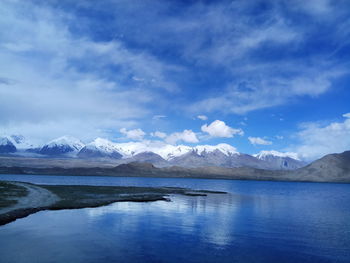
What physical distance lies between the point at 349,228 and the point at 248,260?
2639 centimetres

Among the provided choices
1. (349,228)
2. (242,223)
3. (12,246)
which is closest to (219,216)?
(242,223)

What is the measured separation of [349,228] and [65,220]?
42.7 meters

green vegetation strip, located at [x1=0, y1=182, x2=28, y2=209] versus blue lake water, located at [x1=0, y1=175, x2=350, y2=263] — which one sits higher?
green vegetation strip, located at [x1=0, y1=182, x2=28, y2=209]

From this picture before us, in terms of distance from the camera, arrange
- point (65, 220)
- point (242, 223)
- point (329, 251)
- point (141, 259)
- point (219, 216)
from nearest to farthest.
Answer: point (141, 259) < point (329, 251) < point (65, 220) < point (242, 223) < point (219, 216)

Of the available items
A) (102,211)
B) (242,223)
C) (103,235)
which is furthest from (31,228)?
(242,223)

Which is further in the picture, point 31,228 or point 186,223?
point 186,223

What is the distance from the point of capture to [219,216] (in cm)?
5594

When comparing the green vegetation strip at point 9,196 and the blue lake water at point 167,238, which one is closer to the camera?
the blue lake water at point 167,238

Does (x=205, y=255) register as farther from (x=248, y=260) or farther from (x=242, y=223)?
(x=242, y=223)

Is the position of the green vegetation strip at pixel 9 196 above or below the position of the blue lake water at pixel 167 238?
above

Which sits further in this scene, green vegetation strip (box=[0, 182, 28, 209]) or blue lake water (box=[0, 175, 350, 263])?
green vegetation strip (box=[0, 182, 28, 209])

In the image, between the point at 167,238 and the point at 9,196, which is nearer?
the point at 167,238

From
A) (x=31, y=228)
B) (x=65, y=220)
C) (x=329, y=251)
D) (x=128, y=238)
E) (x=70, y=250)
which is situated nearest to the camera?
(x=70, y=250)

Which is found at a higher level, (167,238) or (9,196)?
(9,196)
